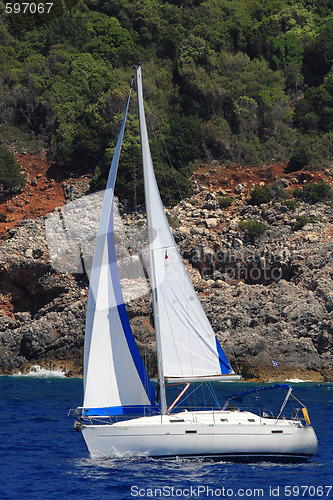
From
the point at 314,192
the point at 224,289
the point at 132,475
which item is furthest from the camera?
the point at 314,192

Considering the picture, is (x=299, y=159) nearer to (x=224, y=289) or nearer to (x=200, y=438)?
(x=224, y=289)

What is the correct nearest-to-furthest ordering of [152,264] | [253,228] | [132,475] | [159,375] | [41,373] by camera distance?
[132,475] < [159,375] < [152,264] < [41,373] < [253,228]

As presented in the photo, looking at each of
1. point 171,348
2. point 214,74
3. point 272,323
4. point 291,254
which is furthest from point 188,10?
point 171,348

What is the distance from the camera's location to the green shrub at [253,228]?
47188mm

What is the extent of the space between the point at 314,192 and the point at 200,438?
33.6 m

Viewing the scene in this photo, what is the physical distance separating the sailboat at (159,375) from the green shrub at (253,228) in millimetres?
26534

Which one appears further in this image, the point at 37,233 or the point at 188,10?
the point at 188,10

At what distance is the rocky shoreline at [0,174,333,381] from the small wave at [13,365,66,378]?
35 cm

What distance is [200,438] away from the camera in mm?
19078

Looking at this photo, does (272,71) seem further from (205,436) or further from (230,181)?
(205,436)

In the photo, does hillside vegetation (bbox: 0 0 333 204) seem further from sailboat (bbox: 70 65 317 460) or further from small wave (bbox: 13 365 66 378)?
sailboat (bbox: 70 65 317 460)

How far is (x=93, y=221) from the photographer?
5000 cm

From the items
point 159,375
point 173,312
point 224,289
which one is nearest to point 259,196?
point 224,289

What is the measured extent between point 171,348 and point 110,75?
4541cm
